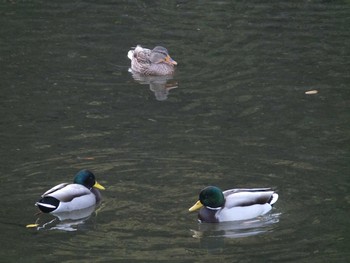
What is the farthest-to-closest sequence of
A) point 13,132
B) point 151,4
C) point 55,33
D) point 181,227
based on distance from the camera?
point 151,4 < point 55,33 < point 13,132 < point 181,227

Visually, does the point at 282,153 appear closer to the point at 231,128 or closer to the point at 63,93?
the point at 231,128

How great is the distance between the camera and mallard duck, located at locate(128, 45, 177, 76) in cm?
1777

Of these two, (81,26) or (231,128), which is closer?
(231,128)

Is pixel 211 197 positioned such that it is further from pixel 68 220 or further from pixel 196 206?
pixel 68 220

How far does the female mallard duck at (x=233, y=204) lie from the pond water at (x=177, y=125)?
141mm

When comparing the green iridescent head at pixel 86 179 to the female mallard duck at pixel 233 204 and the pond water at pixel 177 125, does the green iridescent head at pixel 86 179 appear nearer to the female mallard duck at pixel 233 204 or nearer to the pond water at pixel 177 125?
the pond water at pixel 177 125

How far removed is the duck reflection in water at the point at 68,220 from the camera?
12.2m

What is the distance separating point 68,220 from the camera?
1257 cm

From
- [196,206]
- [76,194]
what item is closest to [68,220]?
[76,194]

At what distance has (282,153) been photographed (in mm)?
13859

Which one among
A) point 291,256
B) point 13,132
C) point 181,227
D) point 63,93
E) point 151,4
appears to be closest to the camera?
point 291,256

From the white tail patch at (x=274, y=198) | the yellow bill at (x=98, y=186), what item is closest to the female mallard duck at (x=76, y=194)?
the yellow bill at (x=98, y=186)

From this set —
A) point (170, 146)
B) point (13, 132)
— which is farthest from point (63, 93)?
point (170, 146)

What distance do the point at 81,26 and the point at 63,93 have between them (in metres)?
3.71
